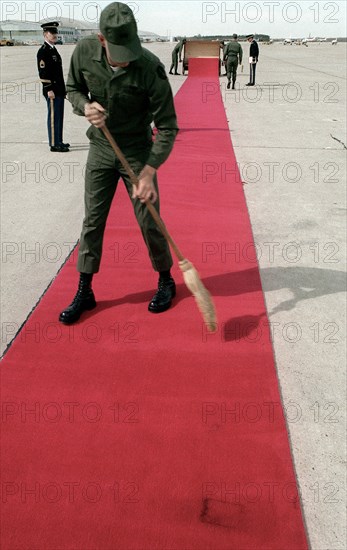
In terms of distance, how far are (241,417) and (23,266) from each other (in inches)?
86.7

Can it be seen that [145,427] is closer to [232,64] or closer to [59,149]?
[59,149]

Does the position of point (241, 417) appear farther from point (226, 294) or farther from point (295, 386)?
point (226, 294)

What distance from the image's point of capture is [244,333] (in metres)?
2.82

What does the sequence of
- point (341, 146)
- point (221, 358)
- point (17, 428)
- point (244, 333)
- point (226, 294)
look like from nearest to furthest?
point (17, 428)
point (221, 358)
point (244, 333)
point (226, 294)
point (341, 146)

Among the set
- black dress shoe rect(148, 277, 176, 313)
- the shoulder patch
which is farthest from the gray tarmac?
the shoulder patch

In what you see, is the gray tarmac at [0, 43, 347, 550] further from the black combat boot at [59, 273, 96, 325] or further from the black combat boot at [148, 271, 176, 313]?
the black combat boot at [148, 271, 176, 313]

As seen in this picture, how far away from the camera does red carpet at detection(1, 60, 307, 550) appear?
170cm

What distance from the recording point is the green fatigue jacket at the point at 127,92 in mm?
2324

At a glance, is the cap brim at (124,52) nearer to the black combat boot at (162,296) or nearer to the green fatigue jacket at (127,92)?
the green fatigue jacket at (127,92)

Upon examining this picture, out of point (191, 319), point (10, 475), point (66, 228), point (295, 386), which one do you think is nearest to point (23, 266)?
point (66, 228)

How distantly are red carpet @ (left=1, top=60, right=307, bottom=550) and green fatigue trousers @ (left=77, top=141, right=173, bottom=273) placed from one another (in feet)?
1.24

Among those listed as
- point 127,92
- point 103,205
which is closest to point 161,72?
point 127,92

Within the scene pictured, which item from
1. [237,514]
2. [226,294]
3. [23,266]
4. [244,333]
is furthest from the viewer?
[23,266]

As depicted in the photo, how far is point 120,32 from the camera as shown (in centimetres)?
210
